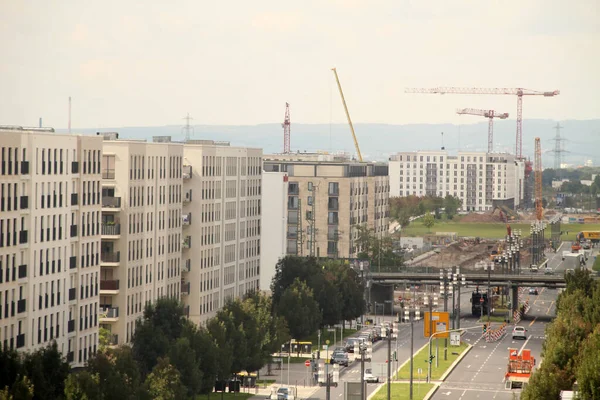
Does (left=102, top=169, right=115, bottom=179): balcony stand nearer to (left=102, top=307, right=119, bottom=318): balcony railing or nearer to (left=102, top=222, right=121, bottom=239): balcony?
(left=102, top=222, right=121, bottom=239): balcony

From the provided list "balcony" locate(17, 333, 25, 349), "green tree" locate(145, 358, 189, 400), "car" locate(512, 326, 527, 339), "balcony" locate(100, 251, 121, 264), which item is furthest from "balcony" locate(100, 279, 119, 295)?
"car" locate(512, 326, 527, 339)

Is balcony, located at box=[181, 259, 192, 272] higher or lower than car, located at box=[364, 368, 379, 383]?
higher

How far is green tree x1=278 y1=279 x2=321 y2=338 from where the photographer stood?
148 meters

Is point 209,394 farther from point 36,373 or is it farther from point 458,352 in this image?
point 458,352

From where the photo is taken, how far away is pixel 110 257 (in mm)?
125312

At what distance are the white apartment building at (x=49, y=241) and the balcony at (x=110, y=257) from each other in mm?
7577

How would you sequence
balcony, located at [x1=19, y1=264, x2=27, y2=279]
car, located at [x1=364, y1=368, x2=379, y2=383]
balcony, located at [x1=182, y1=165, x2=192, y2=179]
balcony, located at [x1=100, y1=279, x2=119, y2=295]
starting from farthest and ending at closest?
1. balcony, located at [x1=182, y1=165, x2=192, y2=179]
2. balcony, located at [x1=100, y1=279, x2=119, y2=295]
3. car, located at [x1=364, y1=368, x2=379, y2=383]
4. balcony, located at [x1=19, y1=264, x2=27, y2=279]

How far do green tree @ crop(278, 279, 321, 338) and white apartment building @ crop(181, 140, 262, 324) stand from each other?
24.6 feet

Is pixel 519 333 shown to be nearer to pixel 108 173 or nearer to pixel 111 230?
pixel 111 230

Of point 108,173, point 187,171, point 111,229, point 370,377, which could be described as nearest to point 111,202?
point 111,229

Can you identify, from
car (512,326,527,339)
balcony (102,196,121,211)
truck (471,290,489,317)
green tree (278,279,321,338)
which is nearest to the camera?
balcony (102,196,121,211)

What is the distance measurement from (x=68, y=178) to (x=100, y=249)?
1062 centimetres

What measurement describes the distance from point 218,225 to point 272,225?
105 feet

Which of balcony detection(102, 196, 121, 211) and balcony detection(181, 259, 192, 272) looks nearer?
balcony detection(102, 196, 121, 211)
